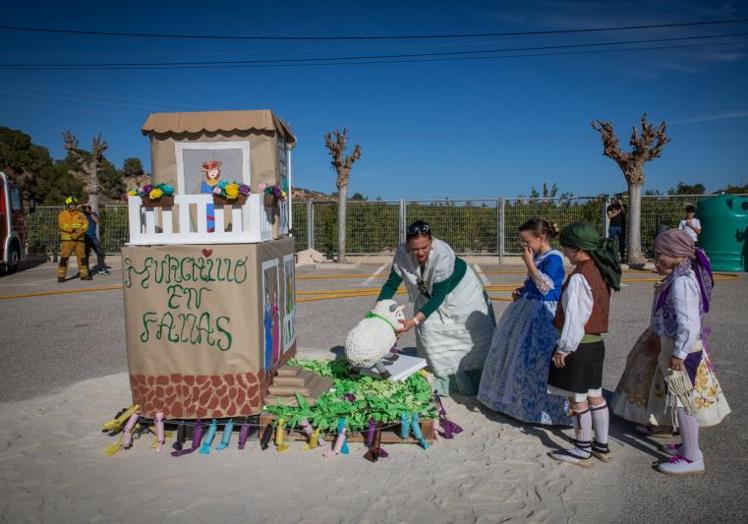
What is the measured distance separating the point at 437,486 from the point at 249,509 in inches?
45.6

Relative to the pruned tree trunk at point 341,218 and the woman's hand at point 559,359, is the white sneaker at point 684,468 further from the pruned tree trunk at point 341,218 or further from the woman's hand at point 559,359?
the pruned tree trunk at point 341,218

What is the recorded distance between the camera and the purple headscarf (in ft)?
11.7

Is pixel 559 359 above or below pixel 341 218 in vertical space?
below

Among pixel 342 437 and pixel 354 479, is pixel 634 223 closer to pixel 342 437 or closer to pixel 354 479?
pixel 342 437

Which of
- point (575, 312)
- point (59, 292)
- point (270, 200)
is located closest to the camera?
point (575, 312)

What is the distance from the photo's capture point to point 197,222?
4.20 metres

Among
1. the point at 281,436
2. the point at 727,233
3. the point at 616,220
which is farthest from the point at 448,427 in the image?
the point at 616,220

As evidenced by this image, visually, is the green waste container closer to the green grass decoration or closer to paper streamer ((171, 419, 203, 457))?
the green grass decoration

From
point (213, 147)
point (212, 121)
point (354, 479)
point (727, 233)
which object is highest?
point (212, 121)

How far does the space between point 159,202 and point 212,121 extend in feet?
2.95

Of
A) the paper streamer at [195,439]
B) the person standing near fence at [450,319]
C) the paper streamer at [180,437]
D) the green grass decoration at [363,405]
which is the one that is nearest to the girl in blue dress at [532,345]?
the person standing near fence at [450,319]

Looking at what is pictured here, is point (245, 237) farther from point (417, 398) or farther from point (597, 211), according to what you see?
point (597, 211)

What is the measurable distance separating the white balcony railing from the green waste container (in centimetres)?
1446

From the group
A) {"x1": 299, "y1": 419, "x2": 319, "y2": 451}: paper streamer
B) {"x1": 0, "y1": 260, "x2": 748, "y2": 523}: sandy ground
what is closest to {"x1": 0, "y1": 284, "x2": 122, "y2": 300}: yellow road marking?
{"x1": 0, "y1": 260, "x2": 748, "y2": 523}: sandy ground
